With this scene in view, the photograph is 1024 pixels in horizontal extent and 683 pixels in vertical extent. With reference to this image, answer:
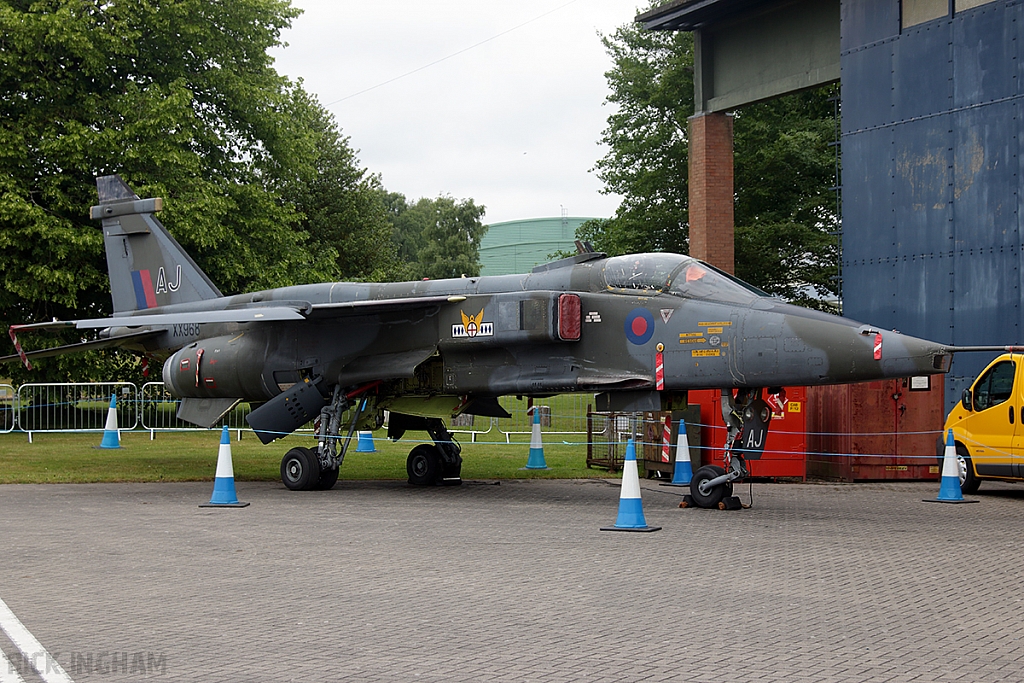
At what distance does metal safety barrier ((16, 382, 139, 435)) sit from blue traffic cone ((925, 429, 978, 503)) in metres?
17.6

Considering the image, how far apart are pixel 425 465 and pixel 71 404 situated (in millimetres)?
12309

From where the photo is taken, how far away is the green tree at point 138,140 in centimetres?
2614

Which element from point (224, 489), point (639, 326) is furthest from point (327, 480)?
point (639, 326)

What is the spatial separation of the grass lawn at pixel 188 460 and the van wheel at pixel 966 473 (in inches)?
213

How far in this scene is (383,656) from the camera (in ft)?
18.3

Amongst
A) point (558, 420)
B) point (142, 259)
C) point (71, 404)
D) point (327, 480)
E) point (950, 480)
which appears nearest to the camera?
point (950, 480)

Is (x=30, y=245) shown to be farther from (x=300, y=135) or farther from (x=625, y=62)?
(x=625, y=62)

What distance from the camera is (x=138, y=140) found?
27797 mm

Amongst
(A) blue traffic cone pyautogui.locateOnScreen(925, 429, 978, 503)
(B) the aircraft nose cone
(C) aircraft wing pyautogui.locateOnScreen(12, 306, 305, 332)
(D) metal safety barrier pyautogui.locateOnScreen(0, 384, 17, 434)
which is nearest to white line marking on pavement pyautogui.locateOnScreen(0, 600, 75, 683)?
(C) aircraft wing pyautogui.locateOnScreen(12, 306, 305, 332)

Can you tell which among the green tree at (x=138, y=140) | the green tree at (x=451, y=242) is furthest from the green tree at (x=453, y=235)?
the green tree at (x=138, y=140)

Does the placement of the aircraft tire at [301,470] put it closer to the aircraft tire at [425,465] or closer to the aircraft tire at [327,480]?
the aircraft tire at [327,480]

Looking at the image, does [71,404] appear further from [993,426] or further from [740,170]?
[740,170]

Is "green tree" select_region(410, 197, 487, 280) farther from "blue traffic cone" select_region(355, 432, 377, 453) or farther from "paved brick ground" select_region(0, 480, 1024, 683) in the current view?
"paved brick ground" select_region(0, 480, 1024, 683)

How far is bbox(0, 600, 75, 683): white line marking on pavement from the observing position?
16.7 feet
